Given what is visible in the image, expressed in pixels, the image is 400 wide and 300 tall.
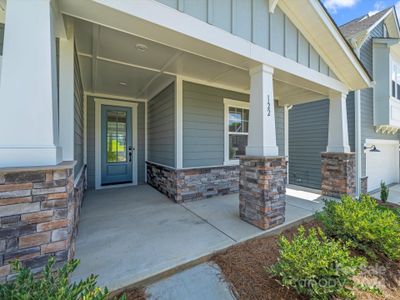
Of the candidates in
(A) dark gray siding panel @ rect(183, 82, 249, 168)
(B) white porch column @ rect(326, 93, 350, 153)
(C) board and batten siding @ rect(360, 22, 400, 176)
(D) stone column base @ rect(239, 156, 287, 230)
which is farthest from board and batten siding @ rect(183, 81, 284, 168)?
(C) board and batten siding @ rect(360, 22, 400, 176)

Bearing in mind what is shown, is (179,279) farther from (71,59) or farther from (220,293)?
(71,59)

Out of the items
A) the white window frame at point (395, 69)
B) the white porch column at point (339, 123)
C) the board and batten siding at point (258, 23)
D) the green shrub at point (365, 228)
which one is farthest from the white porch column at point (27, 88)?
the white window frame at point (395, 69)

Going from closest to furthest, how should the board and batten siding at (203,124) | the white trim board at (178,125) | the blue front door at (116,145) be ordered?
the white trim board at (178,125), the board and batten siding at (203,124), the blue front door at (116,145)

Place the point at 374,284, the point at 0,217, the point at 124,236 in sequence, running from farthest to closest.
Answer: the point at 124,236 → the point at 374,284 → the point at 0,217

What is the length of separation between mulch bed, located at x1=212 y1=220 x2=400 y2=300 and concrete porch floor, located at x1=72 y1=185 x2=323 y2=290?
0.17 metres

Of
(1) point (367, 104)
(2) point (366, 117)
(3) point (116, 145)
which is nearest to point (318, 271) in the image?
(3) point (116, 145)

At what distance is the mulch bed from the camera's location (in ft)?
6.31

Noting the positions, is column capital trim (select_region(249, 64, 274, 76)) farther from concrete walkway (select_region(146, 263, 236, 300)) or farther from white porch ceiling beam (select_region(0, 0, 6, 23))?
white porch ceiling beam (select_region(0, 0, 6, 23))

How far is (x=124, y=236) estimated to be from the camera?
2799 mm

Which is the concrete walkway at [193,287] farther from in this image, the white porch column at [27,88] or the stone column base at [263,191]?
the white porch column at [27,88]

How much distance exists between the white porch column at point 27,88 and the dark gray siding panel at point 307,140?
8.25 meters

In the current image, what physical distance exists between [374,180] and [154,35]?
963 centimetres

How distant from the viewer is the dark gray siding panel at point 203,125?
14.9 ft

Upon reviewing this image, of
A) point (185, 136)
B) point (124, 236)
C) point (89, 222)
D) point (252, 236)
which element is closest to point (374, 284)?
point (252, 236)
